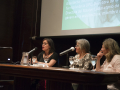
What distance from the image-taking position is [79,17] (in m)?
3.16

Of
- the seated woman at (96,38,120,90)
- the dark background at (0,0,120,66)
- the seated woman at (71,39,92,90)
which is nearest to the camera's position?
the seated woman at (96,38,120,90)

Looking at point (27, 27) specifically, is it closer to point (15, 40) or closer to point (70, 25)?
point (15, 40)

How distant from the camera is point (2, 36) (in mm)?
3773

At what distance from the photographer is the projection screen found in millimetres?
2785

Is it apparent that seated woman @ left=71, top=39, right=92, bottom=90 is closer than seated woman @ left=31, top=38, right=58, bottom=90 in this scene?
Yes

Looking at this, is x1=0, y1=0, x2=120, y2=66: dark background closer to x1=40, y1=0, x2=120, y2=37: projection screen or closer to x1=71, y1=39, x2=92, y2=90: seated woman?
x1=40, y1=0, x2=120, y2=37: projection screen

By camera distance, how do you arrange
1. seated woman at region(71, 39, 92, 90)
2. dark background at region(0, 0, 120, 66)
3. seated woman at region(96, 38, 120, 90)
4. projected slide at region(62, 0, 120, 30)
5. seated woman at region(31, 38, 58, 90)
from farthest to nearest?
dark background at region(0, 0, 120, 66)
projected slide at region(62, 0, 120, 30)
seated woman at region(31, 38, 58, 90)
seated woman at region(71, 39, 92, 90)
seated woman at region(96, 38, 120, 90)

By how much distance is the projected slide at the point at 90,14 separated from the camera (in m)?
2.76

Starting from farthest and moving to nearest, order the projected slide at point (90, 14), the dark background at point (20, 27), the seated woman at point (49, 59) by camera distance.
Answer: the dark background at point (20, 27) < the projected slide at point (90, 14) < the seated woman at point (49, 59)

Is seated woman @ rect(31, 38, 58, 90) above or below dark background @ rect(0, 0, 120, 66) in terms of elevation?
below

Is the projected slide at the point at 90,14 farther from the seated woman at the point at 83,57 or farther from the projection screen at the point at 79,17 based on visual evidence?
the seated woman at the point at 83,57

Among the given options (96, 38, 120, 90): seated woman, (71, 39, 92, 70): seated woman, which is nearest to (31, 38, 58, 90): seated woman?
(71, 39, 92, 70): seated woman

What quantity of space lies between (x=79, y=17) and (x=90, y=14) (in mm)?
247

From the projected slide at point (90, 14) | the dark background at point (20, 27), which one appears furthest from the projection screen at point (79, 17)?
the dark background at point (20, 27)
